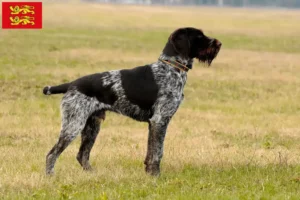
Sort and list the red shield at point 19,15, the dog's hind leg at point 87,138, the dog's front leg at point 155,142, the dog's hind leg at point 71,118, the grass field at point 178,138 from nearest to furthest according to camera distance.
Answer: the grass field at point 178,138
the dog's hind leg at point 71,118
the dog's front leg at point 155,142
the dog's hind leg at point 87,138
the red shield at point 19,15

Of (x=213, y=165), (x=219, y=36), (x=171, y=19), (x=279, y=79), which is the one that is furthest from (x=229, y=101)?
(x=171, y=19)

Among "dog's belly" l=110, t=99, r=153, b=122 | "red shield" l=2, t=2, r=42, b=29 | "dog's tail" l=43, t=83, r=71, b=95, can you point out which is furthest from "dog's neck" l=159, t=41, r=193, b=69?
"red shield" l=2, t=2, r=42, b=29

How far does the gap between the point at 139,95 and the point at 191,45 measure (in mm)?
1063

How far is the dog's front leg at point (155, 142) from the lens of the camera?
31.5ft

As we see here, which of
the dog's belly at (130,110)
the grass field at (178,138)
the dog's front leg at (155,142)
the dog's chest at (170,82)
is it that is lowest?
the grass field at (178,138)

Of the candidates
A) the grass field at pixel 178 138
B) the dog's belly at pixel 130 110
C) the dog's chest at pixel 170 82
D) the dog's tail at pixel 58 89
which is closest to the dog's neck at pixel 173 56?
the dog's chest at pixel 170 82

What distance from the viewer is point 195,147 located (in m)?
12.7

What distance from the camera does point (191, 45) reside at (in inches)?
387

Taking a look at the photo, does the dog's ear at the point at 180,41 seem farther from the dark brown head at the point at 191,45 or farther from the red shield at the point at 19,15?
the red shield at the point at 19,15

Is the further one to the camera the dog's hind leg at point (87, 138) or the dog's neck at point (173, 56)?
the dog's hind leg at point (87, 138)

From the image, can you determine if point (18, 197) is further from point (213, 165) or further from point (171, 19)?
point (171, 19)

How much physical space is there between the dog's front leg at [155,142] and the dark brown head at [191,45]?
981 mm

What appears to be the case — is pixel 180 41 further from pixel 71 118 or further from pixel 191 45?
pixel 71 118

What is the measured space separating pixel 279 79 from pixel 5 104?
42.7 feet
